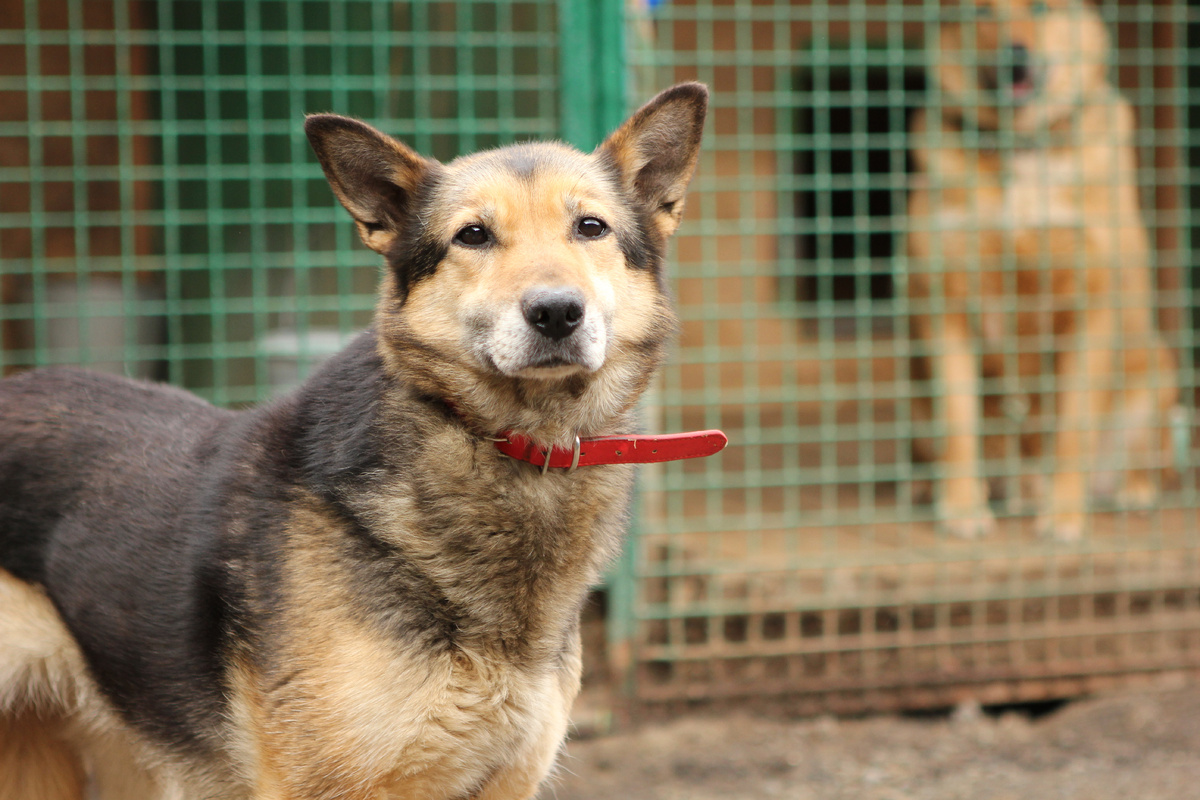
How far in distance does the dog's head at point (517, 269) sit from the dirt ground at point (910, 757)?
76.0 inches

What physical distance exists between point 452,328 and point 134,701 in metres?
1.04

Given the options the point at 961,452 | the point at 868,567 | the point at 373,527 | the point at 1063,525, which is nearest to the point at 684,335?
the point at 373,527

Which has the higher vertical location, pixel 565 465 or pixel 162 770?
pixel 565 465

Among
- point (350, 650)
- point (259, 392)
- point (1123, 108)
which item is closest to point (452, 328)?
point (350, 650)

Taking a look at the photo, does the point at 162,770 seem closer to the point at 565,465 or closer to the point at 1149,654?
the point at 565,465

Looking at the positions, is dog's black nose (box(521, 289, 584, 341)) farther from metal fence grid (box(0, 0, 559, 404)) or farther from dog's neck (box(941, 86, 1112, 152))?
dog's neck (box(941, 86, 1112, 152))

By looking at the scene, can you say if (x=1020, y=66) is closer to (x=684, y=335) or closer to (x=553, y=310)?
(x=684, y=335)

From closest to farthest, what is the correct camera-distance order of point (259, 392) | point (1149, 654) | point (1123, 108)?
point (259, 392) < point (1149, 654) < point (1123, 108)

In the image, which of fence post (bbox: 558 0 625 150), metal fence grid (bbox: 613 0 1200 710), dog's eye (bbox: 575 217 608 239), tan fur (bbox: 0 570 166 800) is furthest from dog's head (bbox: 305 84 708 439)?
fence post (bbox: 558 0 625 150)

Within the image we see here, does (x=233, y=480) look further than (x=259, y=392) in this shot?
No

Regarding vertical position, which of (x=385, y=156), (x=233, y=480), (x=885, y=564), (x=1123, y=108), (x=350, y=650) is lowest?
(x=885, y=564)

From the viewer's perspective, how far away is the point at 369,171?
2.31m

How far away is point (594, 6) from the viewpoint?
13.6 feet

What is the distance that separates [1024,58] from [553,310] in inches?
159
